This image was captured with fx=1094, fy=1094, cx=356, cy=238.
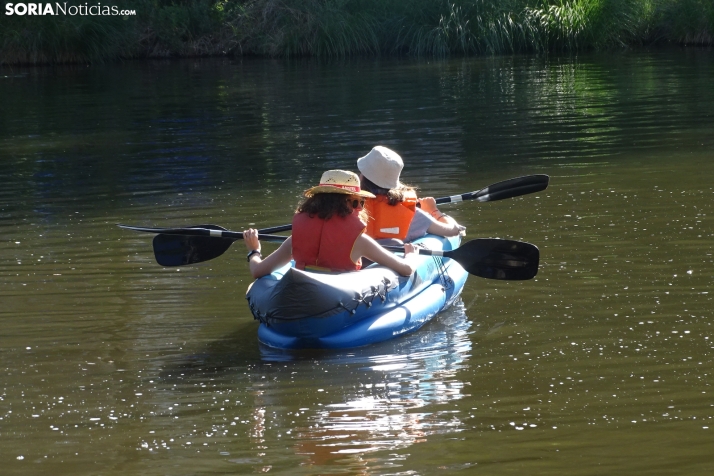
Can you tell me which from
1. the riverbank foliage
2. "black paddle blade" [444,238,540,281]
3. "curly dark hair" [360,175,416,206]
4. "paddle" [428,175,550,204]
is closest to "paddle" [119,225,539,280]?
"black paddle blade" [444,238,540,281]

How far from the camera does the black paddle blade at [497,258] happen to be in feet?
21.3

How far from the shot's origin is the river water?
4.63 metres

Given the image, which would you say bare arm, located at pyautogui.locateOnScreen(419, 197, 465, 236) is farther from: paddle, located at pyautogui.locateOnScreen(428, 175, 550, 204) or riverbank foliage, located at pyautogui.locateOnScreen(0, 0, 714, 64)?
riverbank foliage, located at pyautogui.locateOnScreen(0, 0, 714, 64)

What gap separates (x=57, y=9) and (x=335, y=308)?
21.8 m

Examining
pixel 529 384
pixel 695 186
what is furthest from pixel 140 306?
pixel 695 186

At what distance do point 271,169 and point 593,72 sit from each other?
10.0 metres

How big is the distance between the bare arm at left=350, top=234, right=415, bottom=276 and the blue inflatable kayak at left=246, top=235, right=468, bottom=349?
4 cm

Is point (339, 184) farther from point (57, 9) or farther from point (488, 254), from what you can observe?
point (57, 9)

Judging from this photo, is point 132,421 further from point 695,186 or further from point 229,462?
point 695,186

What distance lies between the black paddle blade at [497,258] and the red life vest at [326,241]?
82 cm

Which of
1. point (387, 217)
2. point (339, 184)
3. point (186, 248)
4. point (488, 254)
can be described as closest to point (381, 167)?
point (387, 217)

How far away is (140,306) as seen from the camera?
6906 millimetres

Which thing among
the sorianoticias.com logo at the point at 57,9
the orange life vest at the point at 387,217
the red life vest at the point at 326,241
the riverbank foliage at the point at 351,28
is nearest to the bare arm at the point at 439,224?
the orange life vest at the point at 387,217

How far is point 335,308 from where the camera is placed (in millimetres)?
5812
